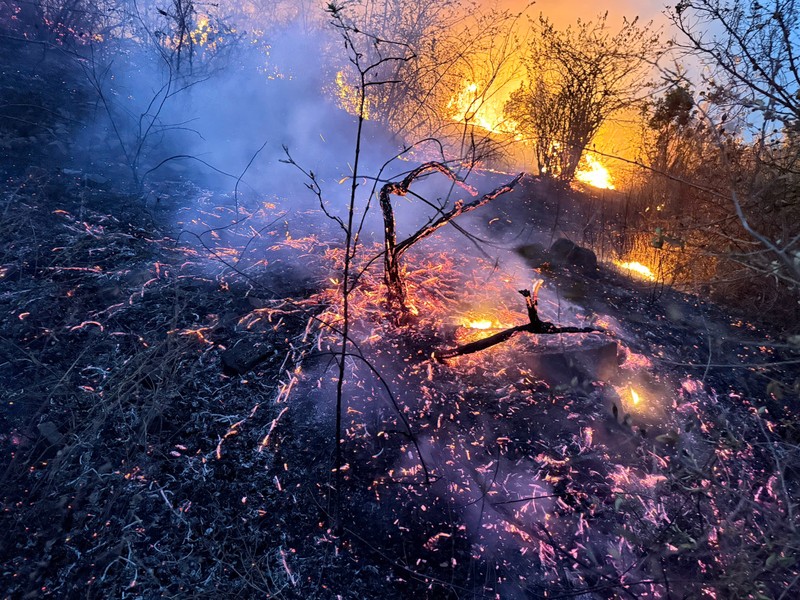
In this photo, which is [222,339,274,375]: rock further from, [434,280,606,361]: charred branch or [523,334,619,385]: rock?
[523,334,619,385]: rock

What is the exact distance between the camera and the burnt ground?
2.43 metres

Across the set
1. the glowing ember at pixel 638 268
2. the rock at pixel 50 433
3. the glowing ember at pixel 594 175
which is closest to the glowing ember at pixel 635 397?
the glowing ember at pixel 638 268

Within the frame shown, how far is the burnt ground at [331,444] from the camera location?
2426 millimetres

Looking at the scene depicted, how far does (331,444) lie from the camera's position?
311 centimetres

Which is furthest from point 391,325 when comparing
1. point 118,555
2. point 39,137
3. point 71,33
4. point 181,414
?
point 71,33

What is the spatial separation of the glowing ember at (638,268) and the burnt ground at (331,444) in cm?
234

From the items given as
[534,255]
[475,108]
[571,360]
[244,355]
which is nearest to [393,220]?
[244,355]

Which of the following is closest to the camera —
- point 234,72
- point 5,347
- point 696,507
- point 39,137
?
point 696,507

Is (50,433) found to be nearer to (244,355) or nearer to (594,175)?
→ (244,355)

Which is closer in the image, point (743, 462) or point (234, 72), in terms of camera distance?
point (743, 462)

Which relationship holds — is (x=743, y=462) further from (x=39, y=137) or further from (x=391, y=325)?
(x=39, y=137)

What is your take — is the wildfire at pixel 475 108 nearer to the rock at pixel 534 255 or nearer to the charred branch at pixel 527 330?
the rock at pixel 534 255

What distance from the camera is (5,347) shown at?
3.31 meters

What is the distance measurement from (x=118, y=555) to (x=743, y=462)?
5068mm
